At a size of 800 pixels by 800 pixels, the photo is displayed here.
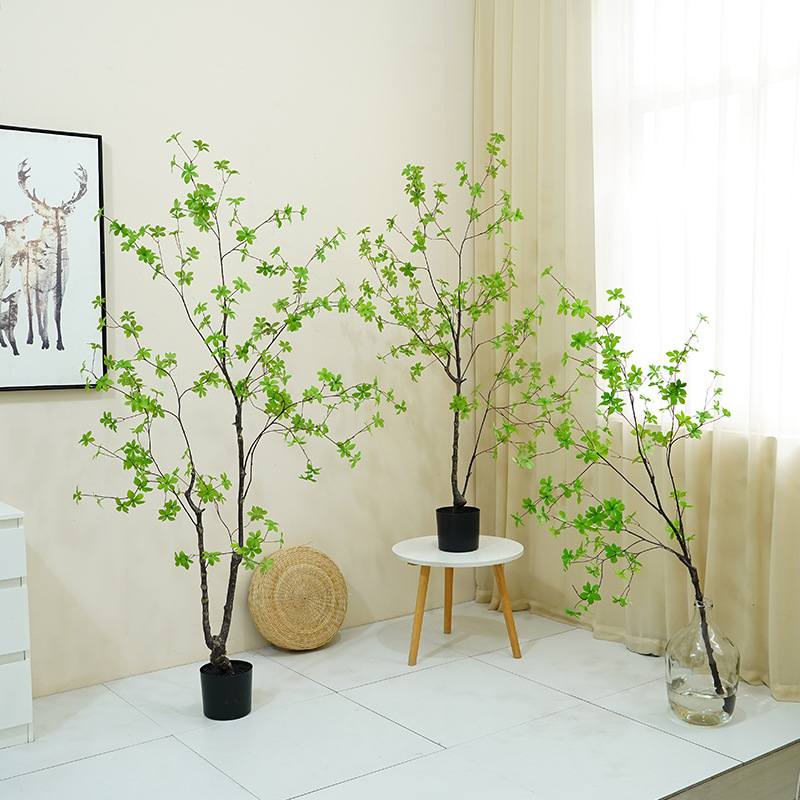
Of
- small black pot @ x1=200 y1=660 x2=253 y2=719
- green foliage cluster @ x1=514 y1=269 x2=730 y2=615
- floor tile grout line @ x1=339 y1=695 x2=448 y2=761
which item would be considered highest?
green foliage cluster @ x1=514 y1=269 x2=730 y2=615

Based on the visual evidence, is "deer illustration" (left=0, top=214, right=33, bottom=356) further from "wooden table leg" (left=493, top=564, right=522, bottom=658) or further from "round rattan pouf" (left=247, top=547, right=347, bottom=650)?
"wooden table leg" (left=493, top=564, right=522, bottom=658)

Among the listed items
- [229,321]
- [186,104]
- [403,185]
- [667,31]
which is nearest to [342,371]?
[229,321]

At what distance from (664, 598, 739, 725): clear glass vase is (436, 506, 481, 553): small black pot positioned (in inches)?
30.4

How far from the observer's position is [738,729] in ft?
8.66

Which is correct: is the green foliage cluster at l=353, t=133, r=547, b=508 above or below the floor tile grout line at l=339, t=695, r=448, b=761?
above

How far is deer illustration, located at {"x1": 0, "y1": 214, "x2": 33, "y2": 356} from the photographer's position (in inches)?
111

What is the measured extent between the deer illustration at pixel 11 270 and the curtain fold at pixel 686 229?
1804 mm

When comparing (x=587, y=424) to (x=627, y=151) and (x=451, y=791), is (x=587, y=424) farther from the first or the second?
(x=451, y=791)

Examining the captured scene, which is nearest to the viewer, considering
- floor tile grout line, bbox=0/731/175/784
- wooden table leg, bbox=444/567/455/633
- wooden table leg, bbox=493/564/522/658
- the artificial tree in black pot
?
floor tile grout line, bbox=0/731/175/784

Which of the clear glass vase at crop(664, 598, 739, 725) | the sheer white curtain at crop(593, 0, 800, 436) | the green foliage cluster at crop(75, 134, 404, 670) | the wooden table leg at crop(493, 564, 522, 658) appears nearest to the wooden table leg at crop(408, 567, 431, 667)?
the wooden table leg at crop(493, 564, 522, 658)

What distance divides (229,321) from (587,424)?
4.38 ft

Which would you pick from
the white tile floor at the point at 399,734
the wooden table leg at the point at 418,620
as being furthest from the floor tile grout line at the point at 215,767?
the wooden table leg at the point at 418,620

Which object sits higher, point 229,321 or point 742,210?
point 742,210

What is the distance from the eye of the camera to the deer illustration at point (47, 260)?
286 centimetres
